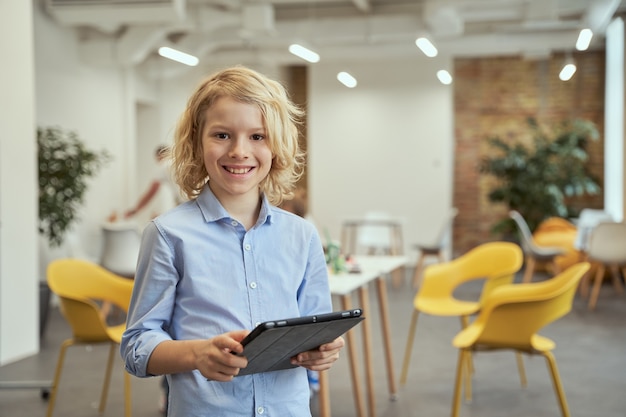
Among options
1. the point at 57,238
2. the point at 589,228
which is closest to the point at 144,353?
the point at 57,238

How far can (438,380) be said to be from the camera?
5504mm

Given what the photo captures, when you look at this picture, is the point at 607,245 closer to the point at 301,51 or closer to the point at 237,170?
the point at 301,51

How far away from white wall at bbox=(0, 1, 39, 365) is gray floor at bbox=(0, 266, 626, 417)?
0.25 m

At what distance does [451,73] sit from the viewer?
42.1ft

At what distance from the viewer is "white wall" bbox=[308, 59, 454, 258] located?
1296 centimetres

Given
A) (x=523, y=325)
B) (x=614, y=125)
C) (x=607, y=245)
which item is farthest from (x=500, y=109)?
(x=523, y=325)

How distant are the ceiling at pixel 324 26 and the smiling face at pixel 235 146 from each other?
7.39 meters

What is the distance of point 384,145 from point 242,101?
11602mm

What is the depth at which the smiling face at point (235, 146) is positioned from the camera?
1.71 m

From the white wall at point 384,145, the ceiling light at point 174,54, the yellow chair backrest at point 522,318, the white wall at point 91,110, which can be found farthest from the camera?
the white wall at point 384,145

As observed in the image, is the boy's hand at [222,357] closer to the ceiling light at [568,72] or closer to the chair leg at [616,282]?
the chair leg at [616,282]

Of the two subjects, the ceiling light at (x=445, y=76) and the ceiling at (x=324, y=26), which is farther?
the ceiling light at (x=445, y=76)

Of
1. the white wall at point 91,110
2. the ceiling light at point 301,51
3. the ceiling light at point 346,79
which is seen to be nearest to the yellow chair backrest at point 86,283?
the white wall at point 91,110

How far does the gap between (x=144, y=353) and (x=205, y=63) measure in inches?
460
